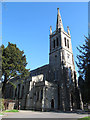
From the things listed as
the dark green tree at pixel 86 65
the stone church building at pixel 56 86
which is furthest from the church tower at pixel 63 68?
the dark green tree at pixel 86 65

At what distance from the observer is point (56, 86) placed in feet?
105

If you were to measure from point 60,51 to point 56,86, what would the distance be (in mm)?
12179

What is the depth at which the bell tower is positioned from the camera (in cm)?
3575

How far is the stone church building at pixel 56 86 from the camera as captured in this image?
1126 inches

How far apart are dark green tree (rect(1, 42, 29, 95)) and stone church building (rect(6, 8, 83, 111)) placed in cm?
392

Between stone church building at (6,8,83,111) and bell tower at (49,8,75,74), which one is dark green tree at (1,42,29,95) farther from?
bell tower at (49,8,75,74)

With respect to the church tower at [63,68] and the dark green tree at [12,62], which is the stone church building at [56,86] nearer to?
the church tower at [63,68]

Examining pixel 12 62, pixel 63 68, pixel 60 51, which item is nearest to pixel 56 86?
pixel 63 68

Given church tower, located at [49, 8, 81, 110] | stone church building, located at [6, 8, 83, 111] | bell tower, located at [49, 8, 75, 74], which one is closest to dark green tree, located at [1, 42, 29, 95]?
stone church building, located at [6, 8, 83, 111]

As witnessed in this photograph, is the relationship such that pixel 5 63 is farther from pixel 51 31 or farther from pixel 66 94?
pixel 51 31

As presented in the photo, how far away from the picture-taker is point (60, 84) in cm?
3166

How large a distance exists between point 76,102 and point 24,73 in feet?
57.9

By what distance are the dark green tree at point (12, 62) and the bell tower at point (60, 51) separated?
41.6 ft

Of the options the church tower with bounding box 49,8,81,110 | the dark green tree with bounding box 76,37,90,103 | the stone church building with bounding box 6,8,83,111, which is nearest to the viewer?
the dark green tree with bounding box 76,37,90,103
